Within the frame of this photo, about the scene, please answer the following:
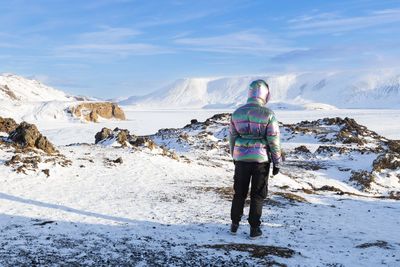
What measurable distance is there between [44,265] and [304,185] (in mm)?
19967

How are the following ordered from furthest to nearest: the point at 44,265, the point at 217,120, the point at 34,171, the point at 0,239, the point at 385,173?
the point at 217,120
the point at 385,173
the point at 34,171
the point at 0,239
the point at 44,265

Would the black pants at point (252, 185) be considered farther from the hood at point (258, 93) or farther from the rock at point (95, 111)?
the rock at point (95, 111)

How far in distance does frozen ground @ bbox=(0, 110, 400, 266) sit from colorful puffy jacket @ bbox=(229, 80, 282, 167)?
183 cm

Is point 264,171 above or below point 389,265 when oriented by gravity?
above

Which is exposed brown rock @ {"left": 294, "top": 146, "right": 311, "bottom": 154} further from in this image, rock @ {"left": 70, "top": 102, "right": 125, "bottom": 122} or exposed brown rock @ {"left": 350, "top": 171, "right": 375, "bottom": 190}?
rock @ {"left": 70, "top": 102, "right": 125, "bottom": 122}

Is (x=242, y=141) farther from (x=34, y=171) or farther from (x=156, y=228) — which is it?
(x=34, y=171)

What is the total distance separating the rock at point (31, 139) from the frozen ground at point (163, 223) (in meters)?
1.88

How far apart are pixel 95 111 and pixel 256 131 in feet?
320

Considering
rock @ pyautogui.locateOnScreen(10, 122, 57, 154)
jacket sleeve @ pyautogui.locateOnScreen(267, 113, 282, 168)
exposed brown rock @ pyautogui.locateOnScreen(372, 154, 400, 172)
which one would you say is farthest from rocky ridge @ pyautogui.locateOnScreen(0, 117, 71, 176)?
exposed brown rock @ pyautogui.locateOnScreen(372, 154, 400, 172)

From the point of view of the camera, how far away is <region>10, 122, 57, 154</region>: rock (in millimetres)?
24422

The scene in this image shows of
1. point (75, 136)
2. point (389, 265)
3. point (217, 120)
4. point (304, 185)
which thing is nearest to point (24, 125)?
point (304, 185)

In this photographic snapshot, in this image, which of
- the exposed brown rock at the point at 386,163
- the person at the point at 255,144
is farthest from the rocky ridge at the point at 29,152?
the exposed brown rock at the point at 386,163

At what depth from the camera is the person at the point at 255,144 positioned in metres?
10.1

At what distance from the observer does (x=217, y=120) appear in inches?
2790
